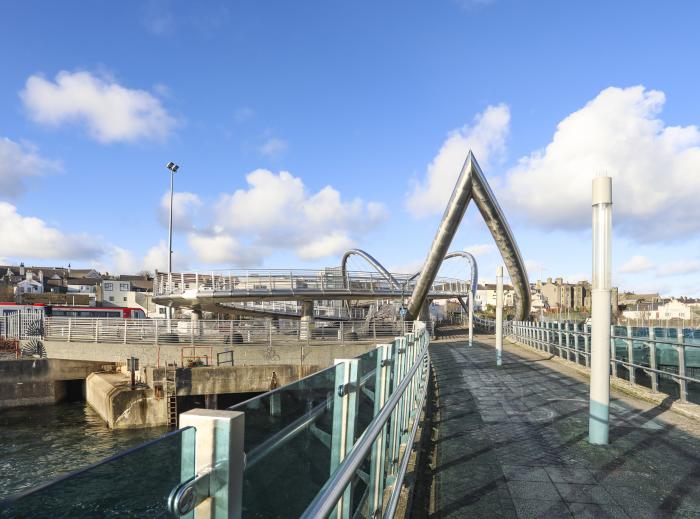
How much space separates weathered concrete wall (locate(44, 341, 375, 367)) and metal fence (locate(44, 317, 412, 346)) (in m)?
0.52

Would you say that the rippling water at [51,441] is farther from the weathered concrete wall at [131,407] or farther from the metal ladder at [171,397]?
the metal ladder at [171,397]

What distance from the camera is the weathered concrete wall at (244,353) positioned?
82.7ft

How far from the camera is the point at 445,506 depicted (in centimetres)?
429

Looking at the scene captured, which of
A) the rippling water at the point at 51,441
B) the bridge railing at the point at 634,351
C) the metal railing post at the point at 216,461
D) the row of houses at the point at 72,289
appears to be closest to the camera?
the metal railing post at the point at 216,461

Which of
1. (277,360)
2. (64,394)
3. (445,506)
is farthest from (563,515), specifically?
(64,394)

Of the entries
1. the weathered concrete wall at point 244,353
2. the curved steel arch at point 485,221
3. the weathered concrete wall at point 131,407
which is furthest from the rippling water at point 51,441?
the curved steel arch at point 485,221

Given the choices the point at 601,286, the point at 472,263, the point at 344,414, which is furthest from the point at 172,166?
the point at 344,414

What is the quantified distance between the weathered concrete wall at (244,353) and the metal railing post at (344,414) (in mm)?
22179

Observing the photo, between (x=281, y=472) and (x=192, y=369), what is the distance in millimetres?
21255

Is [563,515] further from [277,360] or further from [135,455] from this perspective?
[277,360]

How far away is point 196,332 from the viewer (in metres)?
26.8

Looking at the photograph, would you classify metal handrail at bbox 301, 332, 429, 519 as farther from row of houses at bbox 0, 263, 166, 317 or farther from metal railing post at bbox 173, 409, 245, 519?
row of houses at bbox 0, 263, 166, 317

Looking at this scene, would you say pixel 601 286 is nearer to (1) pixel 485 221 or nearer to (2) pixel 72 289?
(1) pixel 485 221

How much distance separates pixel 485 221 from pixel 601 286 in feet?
75.1
